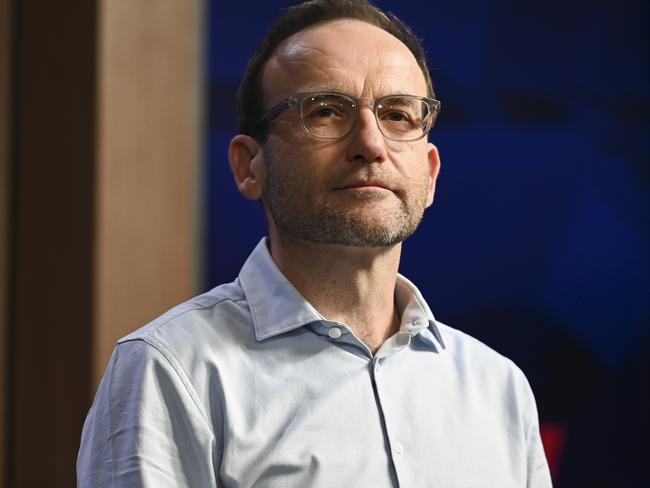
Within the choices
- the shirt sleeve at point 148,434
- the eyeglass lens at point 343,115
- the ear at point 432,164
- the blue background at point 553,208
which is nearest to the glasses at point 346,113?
the eyeglass lens at point 343,115

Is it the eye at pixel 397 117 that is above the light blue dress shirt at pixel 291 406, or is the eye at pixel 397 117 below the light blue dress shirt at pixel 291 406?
above

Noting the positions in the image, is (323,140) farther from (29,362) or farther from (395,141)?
(29,362)

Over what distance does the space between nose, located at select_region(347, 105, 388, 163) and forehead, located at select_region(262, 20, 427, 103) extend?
0.04 metres

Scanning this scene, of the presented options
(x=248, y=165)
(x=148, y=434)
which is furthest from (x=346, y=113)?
(x=148, y=434)

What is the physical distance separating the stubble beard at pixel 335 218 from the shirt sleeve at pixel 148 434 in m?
0.29

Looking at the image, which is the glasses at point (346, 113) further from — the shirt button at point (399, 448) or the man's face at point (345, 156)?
the shirt button at point (399, 448)

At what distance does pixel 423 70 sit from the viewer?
153 centimetres

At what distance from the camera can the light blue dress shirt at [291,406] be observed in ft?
3.90

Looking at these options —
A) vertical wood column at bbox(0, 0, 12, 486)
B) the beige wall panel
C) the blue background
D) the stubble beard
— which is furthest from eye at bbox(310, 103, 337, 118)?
the blue background

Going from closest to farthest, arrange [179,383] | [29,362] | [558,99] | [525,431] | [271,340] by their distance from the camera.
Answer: [179,383]
[271,340]
[525,431]
[29,362]
[558,99]

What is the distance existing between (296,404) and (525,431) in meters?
0.42

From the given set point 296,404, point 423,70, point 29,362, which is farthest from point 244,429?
point 29,362

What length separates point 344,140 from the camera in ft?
4.42

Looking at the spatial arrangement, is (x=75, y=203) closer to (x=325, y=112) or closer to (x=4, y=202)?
(x=4, y=202)
